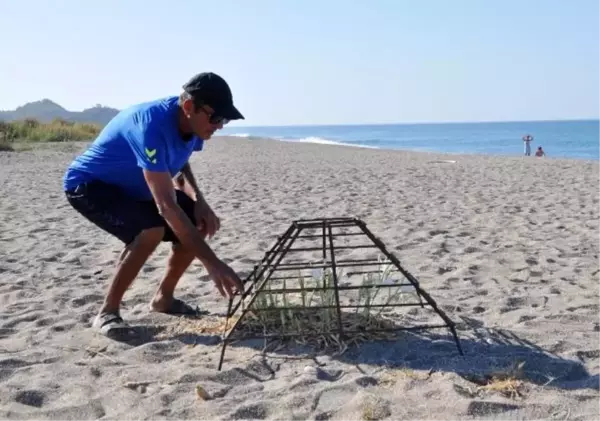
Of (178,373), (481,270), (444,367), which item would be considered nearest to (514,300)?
(481,270)

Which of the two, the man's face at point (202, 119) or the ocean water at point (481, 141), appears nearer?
the man's face at point (202, 119)

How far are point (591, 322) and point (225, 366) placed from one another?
205cm

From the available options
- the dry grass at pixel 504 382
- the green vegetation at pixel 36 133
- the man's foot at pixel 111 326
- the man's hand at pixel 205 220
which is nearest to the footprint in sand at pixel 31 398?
the man's foot at pixel 111 326

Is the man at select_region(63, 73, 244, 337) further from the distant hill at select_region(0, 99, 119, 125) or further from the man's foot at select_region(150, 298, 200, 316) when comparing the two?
the distant hill at select_region(0, 99, 119, 125)

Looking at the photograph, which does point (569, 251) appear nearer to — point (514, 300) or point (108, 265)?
point (514, 300)

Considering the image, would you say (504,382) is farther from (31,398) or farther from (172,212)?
(31,398)

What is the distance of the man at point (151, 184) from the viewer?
3.46 meters

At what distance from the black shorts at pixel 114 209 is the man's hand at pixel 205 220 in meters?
0.24

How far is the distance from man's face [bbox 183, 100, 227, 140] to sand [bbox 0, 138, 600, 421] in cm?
111

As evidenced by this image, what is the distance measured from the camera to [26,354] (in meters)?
3.58

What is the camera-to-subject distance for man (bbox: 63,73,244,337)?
11.3 feet

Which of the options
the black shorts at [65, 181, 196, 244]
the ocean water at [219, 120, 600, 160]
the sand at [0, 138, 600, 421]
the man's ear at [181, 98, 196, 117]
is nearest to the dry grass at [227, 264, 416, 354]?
the sand at [0, 138, 600, 421]

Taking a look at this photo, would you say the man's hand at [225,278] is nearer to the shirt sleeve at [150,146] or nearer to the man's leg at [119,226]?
the shirt sleeve at [150,146]

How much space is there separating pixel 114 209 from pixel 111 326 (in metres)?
0.62
